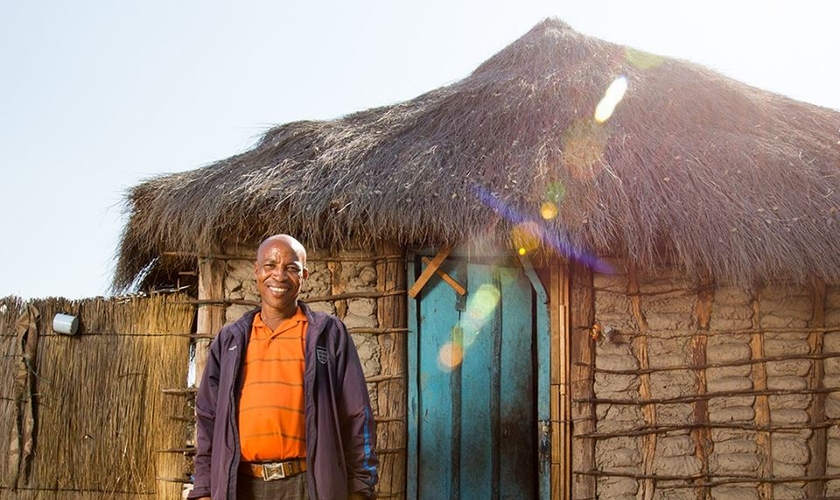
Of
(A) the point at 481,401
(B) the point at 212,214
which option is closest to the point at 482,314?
(A) the point at 481,401

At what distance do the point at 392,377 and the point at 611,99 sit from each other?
2.63 meters

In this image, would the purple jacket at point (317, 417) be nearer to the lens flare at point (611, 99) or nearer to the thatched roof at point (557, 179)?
the thatched roof at point (557, 179)

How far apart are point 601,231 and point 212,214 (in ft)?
7.73

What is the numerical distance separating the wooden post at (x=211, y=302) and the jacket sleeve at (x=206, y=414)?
2.64 meters

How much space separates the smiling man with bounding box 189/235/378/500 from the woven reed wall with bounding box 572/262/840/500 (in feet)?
8.78

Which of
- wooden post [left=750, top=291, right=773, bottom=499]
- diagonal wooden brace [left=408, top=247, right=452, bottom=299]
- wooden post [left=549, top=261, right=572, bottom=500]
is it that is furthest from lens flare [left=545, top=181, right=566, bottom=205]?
wooden post [left=750, top=291, right=773, bottom=499]

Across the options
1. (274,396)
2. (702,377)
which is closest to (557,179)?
(702,377)

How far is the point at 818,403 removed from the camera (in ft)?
17.8

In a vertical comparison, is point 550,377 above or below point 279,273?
below

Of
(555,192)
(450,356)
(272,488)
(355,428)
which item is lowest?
(272,488)

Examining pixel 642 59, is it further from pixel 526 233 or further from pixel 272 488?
pixel 272 488

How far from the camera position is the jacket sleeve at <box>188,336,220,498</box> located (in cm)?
301

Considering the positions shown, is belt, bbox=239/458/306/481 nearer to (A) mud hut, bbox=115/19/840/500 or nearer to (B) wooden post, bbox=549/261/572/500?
(A) mud hut, bbox=115/19/840/500

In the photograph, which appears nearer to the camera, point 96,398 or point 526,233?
point 526,233
